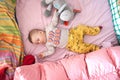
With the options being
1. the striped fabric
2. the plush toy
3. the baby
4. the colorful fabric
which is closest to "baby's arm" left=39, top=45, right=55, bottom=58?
the baby

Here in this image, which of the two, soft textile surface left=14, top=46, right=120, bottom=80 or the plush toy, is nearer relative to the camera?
soft textile surface left=14, top=46, right=120, bottom=80

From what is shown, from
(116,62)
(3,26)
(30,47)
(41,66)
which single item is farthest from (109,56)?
(3,26)

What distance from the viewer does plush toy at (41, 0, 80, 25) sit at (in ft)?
5.40

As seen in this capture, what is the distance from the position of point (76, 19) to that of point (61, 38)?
0.77 feet

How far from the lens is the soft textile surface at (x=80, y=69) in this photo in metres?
1.34

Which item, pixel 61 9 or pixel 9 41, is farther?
pixel 61 9

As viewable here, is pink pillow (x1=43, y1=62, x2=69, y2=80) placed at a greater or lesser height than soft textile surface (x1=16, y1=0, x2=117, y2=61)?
lesser

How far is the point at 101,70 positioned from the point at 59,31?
447 millimetres

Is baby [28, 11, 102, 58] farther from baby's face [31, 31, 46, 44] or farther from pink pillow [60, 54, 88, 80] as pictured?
pink pillow [60, 54, 88, 80]

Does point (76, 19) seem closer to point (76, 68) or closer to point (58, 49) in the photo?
point (58, 49)

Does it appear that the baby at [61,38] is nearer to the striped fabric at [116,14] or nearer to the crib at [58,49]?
the crib at [58,49]

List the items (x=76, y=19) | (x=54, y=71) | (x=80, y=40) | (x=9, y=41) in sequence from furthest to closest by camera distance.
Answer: (x=76, y=19)
(x=80, y=40)
(x=9, y=41)
(x=54, y=71)

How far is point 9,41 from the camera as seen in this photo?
1528 millimetres

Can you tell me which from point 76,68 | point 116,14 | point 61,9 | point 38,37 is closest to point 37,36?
point 38,37
